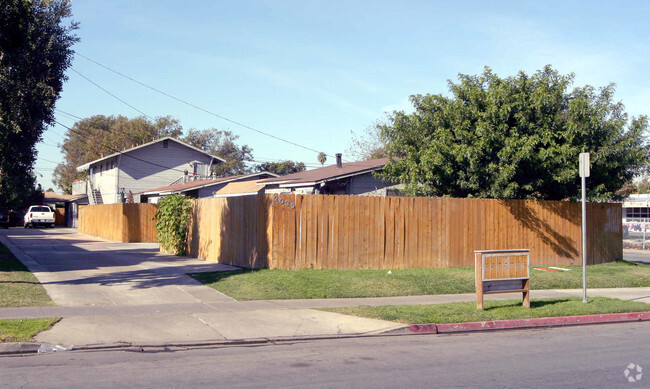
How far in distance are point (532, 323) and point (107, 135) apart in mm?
66348

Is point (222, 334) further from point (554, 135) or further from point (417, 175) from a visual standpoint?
point (554, 135)

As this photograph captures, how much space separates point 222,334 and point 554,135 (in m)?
12.9

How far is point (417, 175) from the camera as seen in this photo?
19.0 m

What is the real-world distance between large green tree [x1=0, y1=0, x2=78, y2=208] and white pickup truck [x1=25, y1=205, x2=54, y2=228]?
40.4 meters

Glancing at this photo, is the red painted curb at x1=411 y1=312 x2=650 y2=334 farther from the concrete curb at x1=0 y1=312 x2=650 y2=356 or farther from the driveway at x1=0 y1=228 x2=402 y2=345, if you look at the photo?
the driveway at x1=0 y1=228 x2=402 y2=345

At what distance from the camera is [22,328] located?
940cm

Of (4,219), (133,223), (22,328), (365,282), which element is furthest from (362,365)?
(4,219)

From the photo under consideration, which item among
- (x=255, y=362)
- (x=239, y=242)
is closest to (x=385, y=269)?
(x=239, y=242)

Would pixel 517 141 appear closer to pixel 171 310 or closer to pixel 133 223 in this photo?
pixel 171 310

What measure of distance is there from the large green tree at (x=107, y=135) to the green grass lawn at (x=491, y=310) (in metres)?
58.2

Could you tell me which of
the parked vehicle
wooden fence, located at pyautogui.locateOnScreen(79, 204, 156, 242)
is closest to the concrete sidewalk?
wooden fence, located at pyautogui.locateOnScreen(79, 204, 156, 242)

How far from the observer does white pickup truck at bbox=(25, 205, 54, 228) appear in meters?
A: 52.9

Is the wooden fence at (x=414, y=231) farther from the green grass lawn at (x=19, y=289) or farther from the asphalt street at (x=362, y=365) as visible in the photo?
the asphalt street at (x=362, y=365)

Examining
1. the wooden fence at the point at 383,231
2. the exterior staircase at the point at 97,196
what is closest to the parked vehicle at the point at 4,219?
the exterior staircase at the point at 97,196
